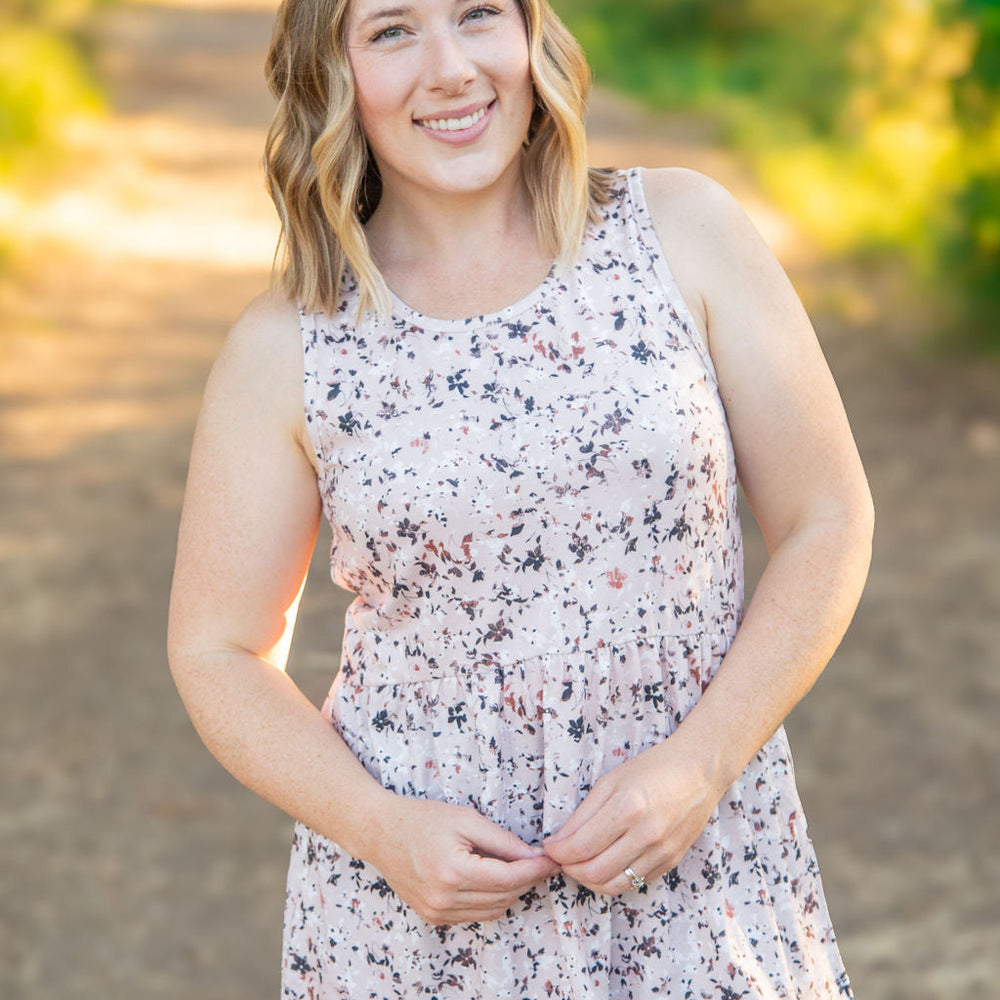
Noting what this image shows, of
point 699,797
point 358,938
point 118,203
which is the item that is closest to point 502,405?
point 699,797

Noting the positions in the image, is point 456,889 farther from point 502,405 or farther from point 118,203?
point 118,203

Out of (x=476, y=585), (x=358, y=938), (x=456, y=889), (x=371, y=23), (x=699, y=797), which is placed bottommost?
(x=358, y=938)

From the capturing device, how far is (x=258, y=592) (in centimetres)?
164

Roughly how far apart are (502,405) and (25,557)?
12.2ft

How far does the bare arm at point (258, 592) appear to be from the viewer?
5.24ft

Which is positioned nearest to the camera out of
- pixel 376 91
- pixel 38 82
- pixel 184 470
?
pixel 376 91

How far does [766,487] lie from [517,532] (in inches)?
11.7

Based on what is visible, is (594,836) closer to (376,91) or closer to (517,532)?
(517,532)

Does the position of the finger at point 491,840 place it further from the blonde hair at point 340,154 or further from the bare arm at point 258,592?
the blonde hair at point 340,154

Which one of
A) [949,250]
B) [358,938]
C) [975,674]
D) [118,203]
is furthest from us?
[118,203]

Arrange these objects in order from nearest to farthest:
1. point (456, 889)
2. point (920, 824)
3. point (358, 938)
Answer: point (456, 889), point (358, 938), point (920, 824)

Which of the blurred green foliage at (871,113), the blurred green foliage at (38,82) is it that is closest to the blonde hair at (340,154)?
the blurred green foliage at (871,113)

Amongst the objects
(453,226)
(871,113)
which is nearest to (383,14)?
(453,226)

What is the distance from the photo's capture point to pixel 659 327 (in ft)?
5.24
